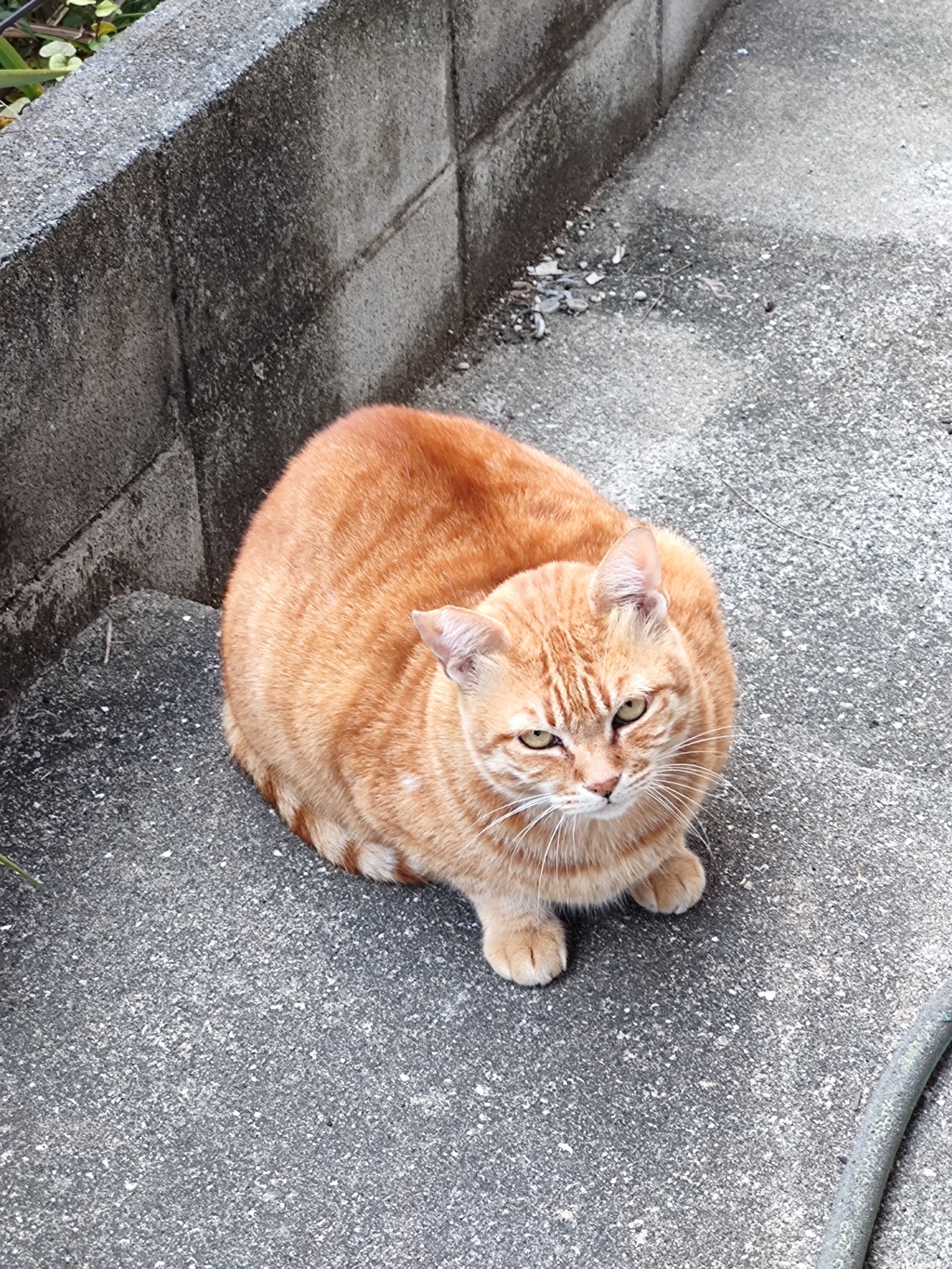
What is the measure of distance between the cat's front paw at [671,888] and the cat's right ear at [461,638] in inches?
21.2

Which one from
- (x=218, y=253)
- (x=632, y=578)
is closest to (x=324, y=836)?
(x=632, y=578)

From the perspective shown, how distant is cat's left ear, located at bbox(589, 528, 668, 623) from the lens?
2.18 m

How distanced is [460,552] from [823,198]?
267 centimetres

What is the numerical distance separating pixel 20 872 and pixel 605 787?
1004 mm

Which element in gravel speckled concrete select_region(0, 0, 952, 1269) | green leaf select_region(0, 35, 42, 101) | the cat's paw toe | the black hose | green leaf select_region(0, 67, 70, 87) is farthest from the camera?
green leaf select_region(0, 35, 42, 101)

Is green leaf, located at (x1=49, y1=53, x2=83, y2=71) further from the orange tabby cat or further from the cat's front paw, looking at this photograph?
the cat's front paw

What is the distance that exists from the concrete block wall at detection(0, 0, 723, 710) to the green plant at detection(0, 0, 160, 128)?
466 millimetres

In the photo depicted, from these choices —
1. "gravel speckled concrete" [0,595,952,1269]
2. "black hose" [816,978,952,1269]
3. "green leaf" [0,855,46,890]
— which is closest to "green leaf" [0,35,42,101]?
"gravel speckled concrete" [0,595,952,1269]

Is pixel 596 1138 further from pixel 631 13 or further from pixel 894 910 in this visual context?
pixel 631 13

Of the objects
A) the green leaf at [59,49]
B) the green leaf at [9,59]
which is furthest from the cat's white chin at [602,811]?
the green leaf at [59,49]

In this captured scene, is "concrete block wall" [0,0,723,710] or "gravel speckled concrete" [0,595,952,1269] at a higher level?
"concrete block wall" [0,0,723,710]

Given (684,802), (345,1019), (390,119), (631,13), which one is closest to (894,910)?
(684,802)

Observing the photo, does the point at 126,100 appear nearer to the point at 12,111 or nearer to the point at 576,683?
the point at 12,111

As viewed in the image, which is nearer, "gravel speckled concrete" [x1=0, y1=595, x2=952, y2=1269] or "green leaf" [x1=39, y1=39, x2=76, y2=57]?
"gravel speckled concrete" [x1=0, y1=595, x2=952, y2=1269]
